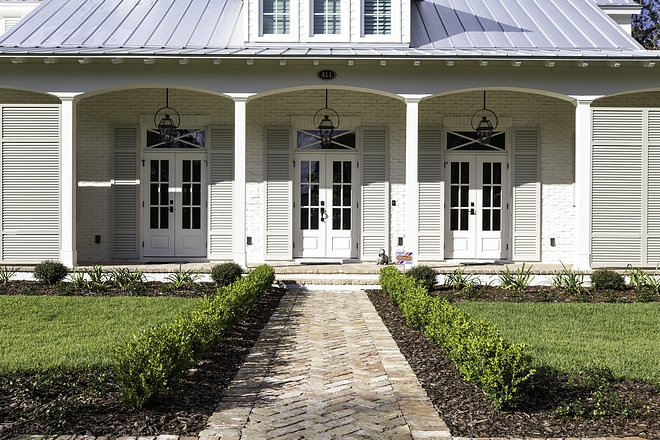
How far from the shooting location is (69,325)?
6.18 metres

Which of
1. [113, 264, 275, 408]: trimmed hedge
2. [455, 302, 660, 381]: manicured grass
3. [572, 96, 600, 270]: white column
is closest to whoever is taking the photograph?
[113, 264, 275, 408]: trimmed hedge

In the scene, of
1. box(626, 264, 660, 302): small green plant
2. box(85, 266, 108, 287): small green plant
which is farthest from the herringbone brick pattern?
box(626, 264, 660, 302): small green plant

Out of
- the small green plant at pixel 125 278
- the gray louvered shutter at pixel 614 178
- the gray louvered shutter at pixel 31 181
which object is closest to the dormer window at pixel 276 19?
the gray louvered shutter at pixel 31 181

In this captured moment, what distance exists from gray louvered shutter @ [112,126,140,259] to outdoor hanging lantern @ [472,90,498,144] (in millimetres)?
6632

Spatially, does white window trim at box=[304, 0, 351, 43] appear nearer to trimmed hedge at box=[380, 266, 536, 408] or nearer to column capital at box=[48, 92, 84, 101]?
column capital at box=[48, 92, 84, 101]

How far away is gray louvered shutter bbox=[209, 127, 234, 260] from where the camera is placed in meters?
11.6

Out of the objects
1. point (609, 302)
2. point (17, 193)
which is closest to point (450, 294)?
point (609, 302)

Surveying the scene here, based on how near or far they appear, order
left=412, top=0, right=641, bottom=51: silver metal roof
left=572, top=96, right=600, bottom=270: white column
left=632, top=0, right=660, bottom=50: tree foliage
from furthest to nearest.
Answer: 1. left=632, top=0, right=660, bottom=50: tree foliage
2. left=412, top=0, right=641, bottom=51: silver metal roof
3. left=572, top=96, right=600, bottom=270: white column

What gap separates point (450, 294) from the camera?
8.52m

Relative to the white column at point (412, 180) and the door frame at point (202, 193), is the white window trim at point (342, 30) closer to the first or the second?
the white column at point (412, 180)

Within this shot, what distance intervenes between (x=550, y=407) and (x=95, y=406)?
113 inches

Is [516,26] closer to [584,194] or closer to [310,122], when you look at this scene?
[584,194]

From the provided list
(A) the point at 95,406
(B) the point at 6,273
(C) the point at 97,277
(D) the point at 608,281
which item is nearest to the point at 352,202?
(D) the point at 608,281

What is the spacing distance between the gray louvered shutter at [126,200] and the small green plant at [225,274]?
323cm
